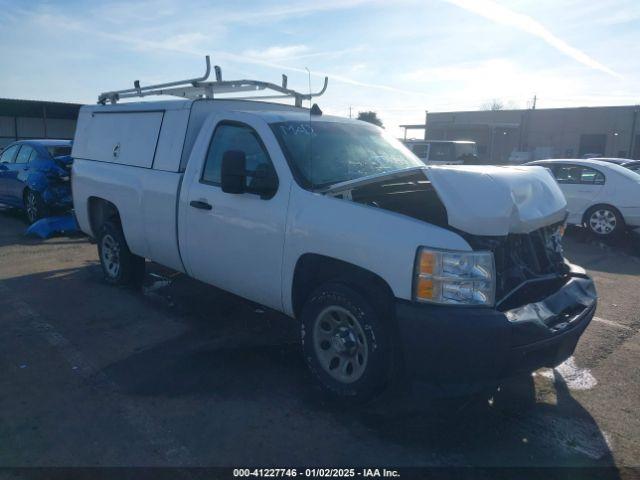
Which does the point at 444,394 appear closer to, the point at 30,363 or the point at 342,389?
the point at 342,389

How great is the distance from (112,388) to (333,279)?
6.02 feet

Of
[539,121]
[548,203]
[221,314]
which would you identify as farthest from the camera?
[539,121]

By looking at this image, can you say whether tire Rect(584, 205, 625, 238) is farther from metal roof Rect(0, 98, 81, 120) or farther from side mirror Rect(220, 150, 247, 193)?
metal roof Rect(0, 98, 81, 120)

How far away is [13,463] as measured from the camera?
305 cm

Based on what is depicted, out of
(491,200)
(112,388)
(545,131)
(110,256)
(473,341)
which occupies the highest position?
(545,131)

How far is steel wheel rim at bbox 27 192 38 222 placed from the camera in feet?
35.0

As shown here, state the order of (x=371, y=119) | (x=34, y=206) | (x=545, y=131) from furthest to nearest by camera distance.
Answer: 1. (x=545, y=131)
2. (x=34, y=206)
3. (x=371, y=119)

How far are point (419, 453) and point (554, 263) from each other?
1.83m

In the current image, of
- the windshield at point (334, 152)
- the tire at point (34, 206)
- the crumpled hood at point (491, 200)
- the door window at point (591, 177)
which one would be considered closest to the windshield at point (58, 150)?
the tire at point (34, 206)

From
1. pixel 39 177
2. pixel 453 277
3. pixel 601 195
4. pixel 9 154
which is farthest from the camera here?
pixel 9 154

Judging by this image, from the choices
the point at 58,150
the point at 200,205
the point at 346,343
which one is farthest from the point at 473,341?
the point at 58,150

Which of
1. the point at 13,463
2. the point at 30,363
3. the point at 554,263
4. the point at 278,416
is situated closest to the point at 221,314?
the point at 30,363

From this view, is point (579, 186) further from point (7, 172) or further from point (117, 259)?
point (7, 172)

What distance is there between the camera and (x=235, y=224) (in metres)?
4.46
